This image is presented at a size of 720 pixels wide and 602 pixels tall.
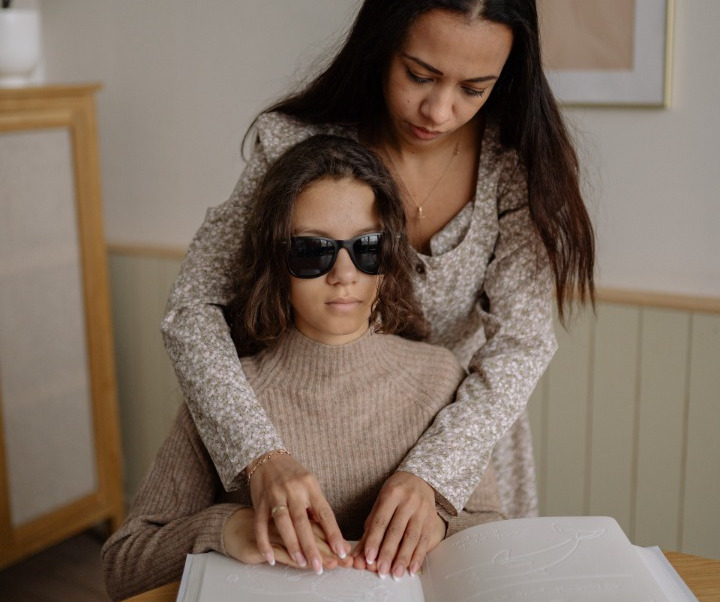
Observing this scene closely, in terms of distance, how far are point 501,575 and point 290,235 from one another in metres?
0.49

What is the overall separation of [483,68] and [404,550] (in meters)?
0.62

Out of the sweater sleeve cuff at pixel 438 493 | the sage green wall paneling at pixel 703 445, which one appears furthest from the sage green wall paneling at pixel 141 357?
the sweater sleeve cuff at pixel 438 493

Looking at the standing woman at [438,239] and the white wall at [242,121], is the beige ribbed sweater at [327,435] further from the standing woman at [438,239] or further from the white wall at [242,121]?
the white wall at [242,121]

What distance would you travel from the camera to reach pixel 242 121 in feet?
8.18

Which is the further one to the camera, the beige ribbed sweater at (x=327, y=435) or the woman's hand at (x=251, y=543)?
the beige ribbed sweater at (x=327, y=435)

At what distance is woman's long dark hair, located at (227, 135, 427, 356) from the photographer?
1.15m

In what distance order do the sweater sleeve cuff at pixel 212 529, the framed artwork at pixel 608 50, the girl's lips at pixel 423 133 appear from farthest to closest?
the framed artwork at pixel 608 50
the girl's lips at pixel 423 133
the sweater sleeve cuff at pixel 212 529

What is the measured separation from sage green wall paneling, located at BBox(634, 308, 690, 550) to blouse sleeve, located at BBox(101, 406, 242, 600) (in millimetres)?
1191

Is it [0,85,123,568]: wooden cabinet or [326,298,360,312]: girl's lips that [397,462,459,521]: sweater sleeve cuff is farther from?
[0,85,123,568]: wooden cabinet

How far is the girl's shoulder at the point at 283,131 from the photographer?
129 cm

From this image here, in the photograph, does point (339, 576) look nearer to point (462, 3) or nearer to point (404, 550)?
point (404, 550)

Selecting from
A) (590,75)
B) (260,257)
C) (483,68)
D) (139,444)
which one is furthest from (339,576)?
(139,444)

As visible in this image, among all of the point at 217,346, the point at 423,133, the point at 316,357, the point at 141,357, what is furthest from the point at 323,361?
the point at 141,357

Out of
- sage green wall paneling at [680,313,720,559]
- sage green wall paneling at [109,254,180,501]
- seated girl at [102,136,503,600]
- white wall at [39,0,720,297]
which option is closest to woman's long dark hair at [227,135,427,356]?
seated girl at [102,136,503,600]
